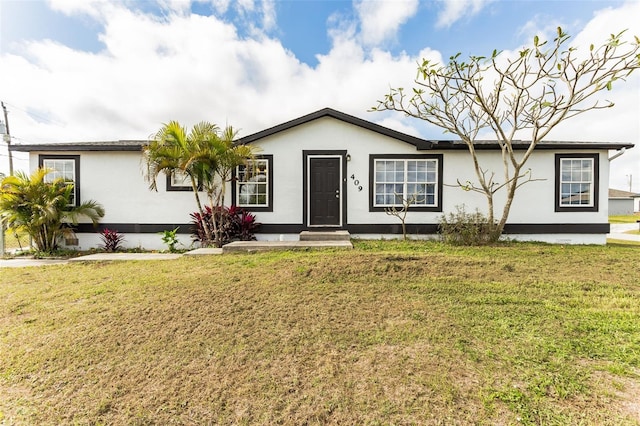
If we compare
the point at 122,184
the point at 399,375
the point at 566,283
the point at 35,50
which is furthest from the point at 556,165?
the point at 35,50

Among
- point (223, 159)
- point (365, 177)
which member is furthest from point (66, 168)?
point (365, 177)

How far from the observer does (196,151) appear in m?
6.94

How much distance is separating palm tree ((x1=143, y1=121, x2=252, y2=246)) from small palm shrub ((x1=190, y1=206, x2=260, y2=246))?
2.80 feet

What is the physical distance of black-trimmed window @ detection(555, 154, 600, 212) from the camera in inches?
326

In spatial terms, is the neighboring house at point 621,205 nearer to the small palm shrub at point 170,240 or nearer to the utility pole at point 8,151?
the small palm shrub at point 170,240

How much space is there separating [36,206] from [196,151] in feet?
14.2

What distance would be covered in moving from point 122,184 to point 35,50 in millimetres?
4510

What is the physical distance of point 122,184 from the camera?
8.42 metres

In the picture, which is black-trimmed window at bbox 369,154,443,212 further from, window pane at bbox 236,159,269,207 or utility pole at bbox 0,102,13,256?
utility pole at bbox 0,102,13,256

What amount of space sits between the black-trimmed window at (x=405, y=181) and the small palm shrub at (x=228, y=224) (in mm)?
3690

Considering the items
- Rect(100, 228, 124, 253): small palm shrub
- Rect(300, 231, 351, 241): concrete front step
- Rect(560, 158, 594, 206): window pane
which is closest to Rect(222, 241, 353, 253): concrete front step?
Rect(300, 231, 351, 241): concrete front step

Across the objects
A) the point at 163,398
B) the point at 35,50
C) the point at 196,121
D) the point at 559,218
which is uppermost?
the point at 35,50

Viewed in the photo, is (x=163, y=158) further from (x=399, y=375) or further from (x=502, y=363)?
(x=502, y=363)

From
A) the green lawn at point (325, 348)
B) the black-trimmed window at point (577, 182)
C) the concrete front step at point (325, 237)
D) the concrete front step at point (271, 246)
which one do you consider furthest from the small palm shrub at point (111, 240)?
the black-trimmed window at point (577, 182)
